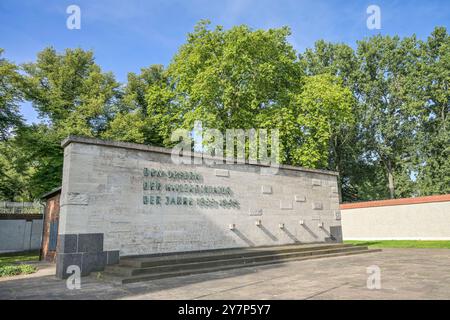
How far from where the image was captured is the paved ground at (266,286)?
23.7 ft

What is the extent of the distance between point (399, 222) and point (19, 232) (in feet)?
98.7

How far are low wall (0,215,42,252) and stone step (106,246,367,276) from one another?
2176 cm

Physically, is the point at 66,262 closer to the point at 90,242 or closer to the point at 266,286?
the point at 90,242

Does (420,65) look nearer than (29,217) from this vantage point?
No

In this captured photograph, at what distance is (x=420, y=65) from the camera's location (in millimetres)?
35125

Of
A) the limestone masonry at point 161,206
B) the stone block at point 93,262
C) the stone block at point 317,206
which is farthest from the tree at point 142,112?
the stone block at point 93,262

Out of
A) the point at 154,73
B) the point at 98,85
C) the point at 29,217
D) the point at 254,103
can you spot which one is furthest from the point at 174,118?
the point at 29,217

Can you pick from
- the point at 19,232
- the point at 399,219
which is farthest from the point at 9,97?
the point at 399,219

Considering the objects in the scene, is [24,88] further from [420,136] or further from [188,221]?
[420,136]

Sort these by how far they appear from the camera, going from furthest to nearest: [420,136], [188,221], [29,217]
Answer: [420,136]
[29,217]
[188,221]

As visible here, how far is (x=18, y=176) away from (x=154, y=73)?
67.1 feet

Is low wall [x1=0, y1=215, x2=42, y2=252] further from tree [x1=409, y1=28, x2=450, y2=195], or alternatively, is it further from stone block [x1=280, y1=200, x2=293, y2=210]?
tree [x1=409, y1=28, x2=450, y2=195]

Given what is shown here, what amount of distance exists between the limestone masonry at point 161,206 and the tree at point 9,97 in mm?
18406
